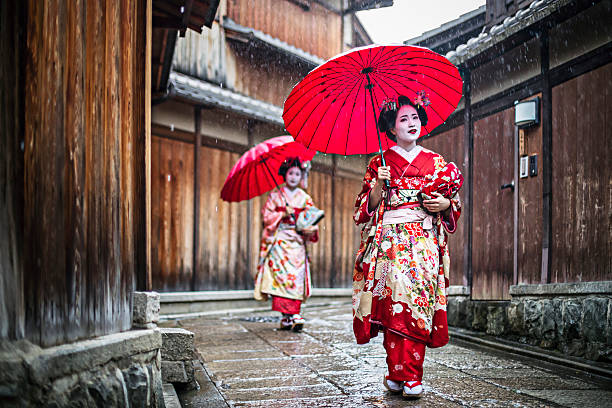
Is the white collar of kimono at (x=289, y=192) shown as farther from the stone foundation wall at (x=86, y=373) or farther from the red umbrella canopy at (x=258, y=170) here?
the stone foundation wall at (x=86, y=373)

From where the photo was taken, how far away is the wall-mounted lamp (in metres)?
7.52

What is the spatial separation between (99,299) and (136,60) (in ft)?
5.17

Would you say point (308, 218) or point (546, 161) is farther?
point (308, 218)

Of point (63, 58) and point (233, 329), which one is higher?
point (63, 58)

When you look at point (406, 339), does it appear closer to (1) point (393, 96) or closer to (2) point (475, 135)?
Answer: (1) point (393, 96)

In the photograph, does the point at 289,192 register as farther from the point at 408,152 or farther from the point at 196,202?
the point at 408,152

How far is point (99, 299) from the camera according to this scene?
306 cm

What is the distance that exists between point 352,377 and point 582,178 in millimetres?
3663

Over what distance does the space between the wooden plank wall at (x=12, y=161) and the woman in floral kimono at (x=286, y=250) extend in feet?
20.0

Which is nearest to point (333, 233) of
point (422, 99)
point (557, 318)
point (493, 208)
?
point (493, 208)

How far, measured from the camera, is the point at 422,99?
15.9ft

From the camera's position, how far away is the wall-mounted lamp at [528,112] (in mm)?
7523

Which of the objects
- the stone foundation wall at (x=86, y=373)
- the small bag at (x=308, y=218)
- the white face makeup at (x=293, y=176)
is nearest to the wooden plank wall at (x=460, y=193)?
the small bag at (x=308, y=218)

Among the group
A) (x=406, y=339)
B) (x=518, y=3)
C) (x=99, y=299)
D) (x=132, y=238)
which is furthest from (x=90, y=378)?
(x=518, y=3)
